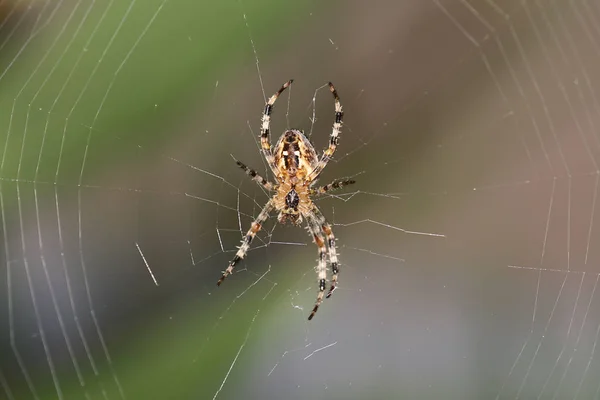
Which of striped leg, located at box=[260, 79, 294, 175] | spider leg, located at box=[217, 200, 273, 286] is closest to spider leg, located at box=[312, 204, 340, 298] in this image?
spider leg, located at box=[217, 200, 273, 286]

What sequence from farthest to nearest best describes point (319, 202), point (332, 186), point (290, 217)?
point (319, 202), point (290, 217), point (332, 186)

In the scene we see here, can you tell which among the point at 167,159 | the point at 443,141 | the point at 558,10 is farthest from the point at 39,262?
the point at 558,10

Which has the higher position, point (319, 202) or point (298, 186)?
point (298, 186)

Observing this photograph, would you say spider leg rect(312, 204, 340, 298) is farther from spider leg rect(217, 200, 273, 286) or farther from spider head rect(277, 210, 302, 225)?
spider leg rect(217, 200, 273, 286)

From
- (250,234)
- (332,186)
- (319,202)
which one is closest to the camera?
(332,186)

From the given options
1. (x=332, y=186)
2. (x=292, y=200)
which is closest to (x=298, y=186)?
(x=292, y=200)

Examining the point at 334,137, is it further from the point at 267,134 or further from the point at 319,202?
the point at 319,202
